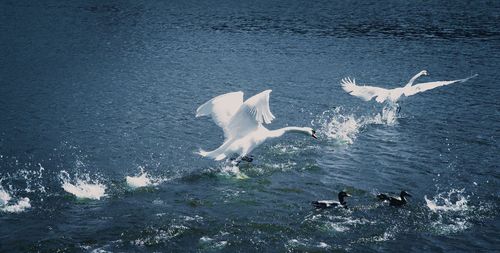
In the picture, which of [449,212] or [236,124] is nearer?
[449,212]

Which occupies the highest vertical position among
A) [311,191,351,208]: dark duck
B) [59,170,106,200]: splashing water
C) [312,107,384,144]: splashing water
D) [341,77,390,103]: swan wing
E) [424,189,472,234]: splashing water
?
[341,77,390,103]: swan wing

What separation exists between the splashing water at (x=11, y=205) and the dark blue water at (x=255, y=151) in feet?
0.24

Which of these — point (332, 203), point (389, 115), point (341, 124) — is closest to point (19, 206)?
point (332, 203)

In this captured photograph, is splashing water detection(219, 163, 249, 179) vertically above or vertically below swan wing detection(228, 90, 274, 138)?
below

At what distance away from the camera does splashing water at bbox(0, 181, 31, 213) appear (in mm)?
21172

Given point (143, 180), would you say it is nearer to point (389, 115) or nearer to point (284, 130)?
point (284, 130)

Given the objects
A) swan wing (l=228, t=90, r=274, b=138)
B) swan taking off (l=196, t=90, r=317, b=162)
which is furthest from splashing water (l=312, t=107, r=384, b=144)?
swan wing (l=228, t=90, r=274, b=138)

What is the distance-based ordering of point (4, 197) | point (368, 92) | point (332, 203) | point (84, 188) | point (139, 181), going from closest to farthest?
1. point (332, 203)
2. point (4, 197)
3. point (84, 188)
4. point (139, 181)
5. point (368, 92)

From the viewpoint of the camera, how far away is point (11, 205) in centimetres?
2147

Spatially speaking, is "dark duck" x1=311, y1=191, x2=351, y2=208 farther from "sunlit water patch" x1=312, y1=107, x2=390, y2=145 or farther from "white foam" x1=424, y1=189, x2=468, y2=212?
"sunlit water patch" x1=312, y1=107, x2=390, y2=145

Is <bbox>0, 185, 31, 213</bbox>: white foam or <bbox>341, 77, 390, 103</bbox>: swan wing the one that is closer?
<bbox>0, 185, 31, 213</bbox>: white foam

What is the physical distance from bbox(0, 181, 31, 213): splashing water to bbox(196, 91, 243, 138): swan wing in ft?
23.5

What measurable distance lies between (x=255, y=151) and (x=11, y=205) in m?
10.6

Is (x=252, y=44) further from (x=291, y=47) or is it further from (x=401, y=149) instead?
(x=401, y=149)
